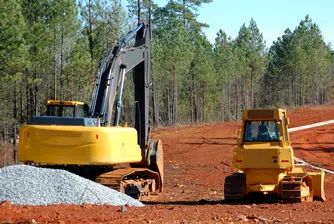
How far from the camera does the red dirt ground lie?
1200 cm

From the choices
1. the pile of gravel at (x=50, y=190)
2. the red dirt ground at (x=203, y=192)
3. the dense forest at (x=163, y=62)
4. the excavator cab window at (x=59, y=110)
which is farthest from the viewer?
the dense forest at (x=163, y=62)

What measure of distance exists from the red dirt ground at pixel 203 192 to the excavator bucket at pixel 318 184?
39 centimetres

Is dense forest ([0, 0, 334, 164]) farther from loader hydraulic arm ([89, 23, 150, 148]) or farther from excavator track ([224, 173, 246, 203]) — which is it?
excavator track ([224, 173, 246, 203])

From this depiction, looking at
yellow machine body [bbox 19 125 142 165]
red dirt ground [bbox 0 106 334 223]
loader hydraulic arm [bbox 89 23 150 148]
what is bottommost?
red dirt ground [bbox 0 106 334 223]

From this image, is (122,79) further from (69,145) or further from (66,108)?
(69,145)

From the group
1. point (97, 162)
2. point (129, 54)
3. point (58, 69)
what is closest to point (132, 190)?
point (97, 162)

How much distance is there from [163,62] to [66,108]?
37.7 meters

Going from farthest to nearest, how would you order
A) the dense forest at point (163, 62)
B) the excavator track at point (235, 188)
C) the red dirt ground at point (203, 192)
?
the dense forest at point (163, 62) → the excavator track at point (235, 188) → the red dirt ground at point (203, 192)

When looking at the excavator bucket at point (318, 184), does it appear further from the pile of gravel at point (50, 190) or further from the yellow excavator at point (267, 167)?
the pile of gravel at point (50, 190)

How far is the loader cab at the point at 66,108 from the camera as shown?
1864 centimetres

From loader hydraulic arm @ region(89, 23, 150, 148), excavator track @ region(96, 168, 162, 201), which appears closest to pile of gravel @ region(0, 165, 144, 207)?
excavator track @ region(96, 168, 162, 201)

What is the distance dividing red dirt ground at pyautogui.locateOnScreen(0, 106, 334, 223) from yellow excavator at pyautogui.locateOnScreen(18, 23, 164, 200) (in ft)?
4.12

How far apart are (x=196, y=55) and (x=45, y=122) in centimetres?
4804

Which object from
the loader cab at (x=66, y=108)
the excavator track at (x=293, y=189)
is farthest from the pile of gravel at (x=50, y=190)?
the excavator track at (x=293, y=189)
